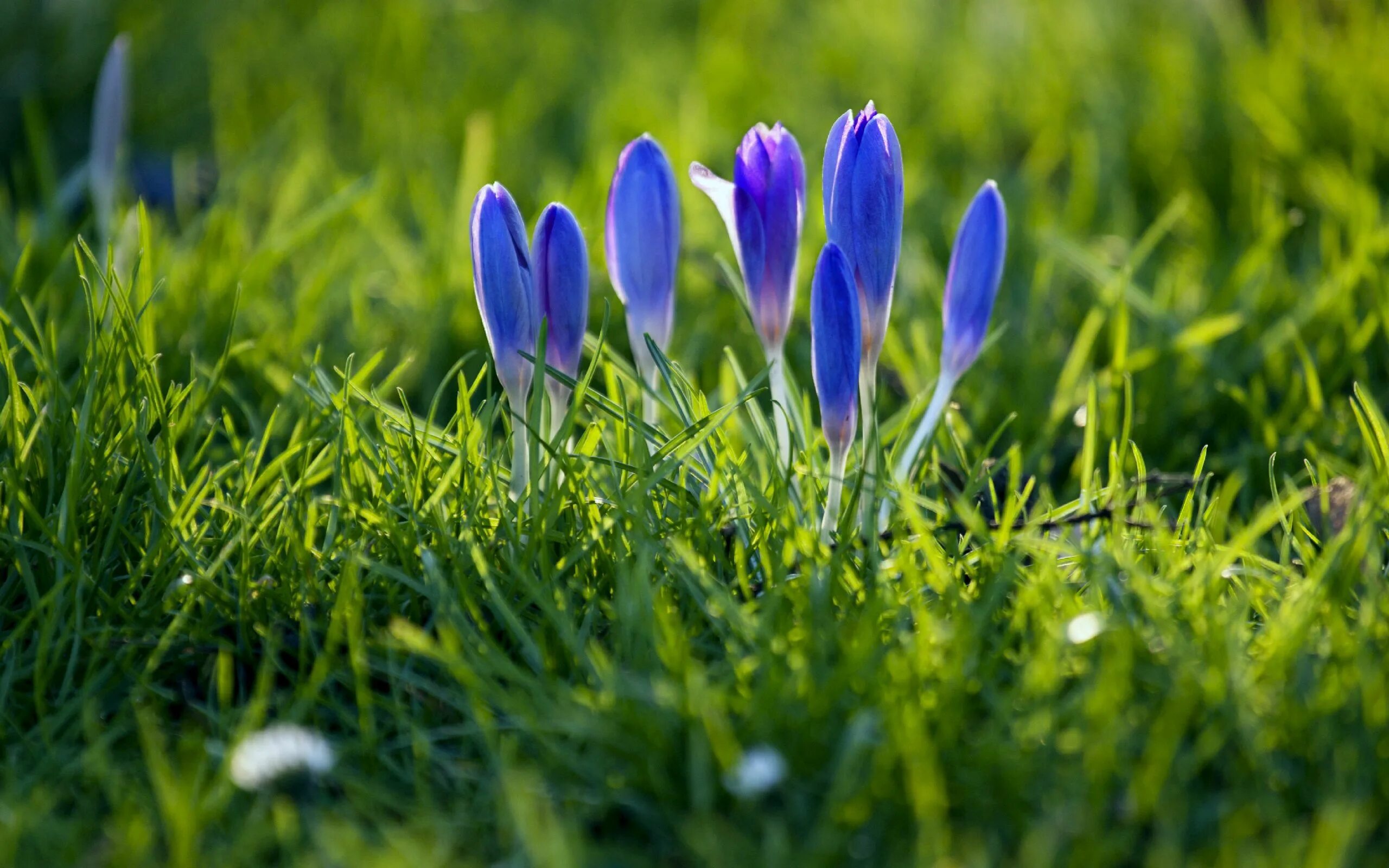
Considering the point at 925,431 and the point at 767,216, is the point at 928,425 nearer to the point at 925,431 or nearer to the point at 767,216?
the point at 925,431

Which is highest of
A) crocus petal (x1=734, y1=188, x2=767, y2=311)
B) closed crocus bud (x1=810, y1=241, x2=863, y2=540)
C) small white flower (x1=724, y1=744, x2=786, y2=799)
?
crocus petal (x1=734, y1=188, x2=767, y2=311)

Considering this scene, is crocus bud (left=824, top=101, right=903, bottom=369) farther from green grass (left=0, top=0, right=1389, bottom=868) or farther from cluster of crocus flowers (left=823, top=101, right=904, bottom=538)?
green grass (left=0, top=0, right=1389, bottom=868)

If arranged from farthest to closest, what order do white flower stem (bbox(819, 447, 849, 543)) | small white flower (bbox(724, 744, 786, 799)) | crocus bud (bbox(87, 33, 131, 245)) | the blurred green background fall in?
crocus bud (bbox(87, 33, 131, 245)), the blurred green background, white flower stem (bbox(819, 447, 849, 543)), small white flower (bbox(724, 744, 786, 799))

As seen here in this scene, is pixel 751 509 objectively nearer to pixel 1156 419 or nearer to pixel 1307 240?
pixel 1156 419

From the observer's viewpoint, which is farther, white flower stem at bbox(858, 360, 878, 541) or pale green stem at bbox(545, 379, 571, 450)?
pale green stem at bbox(545, 379, 571, 450)

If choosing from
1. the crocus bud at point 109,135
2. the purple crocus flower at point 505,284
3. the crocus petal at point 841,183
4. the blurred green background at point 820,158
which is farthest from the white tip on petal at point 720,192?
the crocus bud at point 109,135

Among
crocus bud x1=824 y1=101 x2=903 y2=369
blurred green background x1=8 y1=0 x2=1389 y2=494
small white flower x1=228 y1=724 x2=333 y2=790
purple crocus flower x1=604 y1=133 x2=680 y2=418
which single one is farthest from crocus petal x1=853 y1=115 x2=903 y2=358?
small white flower x1=228 y1=724 x2=333 y2=790
